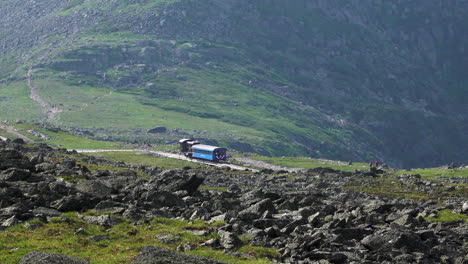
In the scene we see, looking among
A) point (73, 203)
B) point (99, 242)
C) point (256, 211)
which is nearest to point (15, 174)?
point (73, 203)

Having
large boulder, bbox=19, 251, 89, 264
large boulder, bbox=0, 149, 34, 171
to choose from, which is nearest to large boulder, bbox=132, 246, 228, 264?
large boulder, bbox=19, 251, 89, 264

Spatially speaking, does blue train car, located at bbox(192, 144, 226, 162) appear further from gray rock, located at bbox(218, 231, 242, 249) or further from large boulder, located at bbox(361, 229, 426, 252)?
gray rock, located at bbox(218, 231, 242, 249)

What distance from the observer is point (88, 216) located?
145 feet

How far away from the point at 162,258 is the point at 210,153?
13229 cm

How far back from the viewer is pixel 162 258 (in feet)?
97.1

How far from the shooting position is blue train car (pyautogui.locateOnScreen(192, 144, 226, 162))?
16112cm

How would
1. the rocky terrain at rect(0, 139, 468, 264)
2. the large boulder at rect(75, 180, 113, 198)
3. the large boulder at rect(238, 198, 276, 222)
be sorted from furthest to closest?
the large boulder at rect(75, 180, 113, 198) → the large boulder at rect(238, 198, 276, 222) → the rocky terrain at rect(0, 139, 468, 264)

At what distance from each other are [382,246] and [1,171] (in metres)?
33.5

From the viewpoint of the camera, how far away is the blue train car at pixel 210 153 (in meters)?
161

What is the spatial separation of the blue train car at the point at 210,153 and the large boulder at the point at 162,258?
130m

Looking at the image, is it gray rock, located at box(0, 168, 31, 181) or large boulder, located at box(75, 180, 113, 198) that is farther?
gray rock, located at box(0, 168, 31, 181)

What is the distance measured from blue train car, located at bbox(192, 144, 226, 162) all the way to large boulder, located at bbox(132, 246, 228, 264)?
130367 mm

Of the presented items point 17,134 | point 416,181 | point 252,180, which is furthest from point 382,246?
point 17,134

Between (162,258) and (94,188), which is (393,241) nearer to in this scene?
(162,258)
